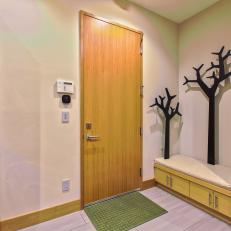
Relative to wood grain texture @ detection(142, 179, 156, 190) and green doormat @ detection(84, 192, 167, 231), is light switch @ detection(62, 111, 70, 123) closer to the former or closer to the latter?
green doormat @ detection(84, 192, 167, 231)

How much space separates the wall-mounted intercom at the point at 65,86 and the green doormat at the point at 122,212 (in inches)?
58.4

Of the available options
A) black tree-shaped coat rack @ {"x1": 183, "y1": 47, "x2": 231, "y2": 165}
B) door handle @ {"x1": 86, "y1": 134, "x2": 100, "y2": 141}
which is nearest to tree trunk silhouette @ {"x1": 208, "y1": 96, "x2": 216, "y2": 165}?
black tree-shaped coat rack @ {"x1": 183, "y1": 47, "x2": 231, "y2": 165}

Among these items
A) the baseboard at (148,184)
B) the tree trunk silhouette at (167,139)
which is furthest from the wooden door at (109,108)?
the tree trunk silhouette at (167,139)

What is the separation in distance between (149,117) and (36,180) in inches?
70.4

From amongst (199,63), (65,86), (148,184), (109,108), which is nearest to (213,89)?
(199,63)

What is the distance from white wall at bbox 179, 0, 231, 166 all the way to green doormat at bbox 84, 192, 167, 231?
4.09 ft

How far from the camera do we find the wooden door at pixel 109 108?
207 centimetres

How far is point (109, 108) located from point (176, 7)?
75.9 inches

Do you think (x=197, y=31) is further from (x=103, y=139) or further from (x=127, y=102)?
(x=103, y=139)

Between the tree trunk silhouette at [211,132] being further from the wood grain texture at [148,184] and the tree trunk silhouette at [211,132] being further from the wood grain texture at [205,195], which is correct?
the wood grain texture at [148,184]

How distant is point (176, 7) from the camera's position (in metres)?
2.54

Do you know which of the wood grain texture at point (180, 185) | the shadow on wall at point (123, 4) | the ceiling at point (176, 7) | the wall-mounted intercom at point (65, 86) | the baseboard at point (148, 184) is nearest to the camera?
the wall-mounted intercom at point (65, 86)

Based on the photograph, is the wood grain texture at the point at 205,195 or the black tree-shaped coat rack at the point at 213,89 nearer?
the wood grain texture at the point at 205,195

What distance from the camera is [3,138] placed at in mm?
1615
